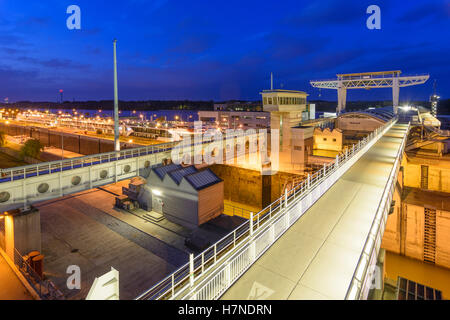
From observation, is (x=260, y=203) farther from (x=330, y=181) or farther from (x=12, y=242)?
(x=12, y=242)

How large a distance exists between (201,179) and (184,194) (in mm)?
2172

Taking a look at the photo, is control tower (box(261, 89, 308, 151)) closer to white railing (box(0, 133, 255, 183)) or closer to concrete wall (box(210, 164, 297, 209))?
white railing (box(0, 133, 255, 183))

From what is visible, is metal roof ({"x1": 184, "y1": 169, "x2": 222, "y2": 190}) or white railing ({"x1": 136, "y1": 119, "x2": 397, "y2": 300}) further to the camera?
metal roof ({"x1": 184, "y1": 169, "x2": 222, "y2": 190})

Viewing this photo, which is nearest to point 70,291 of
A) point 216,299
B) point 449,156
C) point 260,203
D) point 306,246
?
point 216,299

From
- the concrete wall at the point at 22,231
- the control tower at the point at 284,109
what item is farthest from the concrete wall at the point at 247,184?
the concrete wall at the point at 22,231

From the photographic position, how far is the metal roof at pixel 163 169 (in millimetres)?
23438

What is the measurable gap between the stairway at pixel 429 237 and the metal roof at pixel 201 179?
23.4 meters

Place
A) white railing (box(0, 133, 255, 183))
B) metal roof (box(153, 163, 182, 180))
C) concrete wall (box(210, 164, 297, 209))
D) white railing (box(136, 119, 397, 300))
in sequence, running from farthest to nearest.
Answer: concrete wall (box(210, 164, 297, 209)) < metal roof (box(153, 163, 182, 180)) < white railing (box(0, 133, 255, 183)) < white railing (box(136, 119, 397, 300))

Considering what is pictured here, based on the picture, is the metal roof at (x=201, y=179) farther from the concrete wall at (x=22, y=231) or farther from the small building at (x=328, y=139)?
the small building at (x=328, y=139)

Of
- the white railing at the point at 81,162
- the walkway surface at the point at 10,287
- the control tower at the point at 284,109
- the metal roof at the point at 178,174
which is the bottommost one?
the walkway surface at the point at 10,287

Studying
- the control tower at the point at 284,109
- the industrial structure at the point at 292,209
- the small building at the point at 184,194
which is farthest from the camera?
the control tower at the point at 284,109

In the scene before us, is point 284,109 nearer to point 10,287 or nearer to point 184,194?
point 184,194

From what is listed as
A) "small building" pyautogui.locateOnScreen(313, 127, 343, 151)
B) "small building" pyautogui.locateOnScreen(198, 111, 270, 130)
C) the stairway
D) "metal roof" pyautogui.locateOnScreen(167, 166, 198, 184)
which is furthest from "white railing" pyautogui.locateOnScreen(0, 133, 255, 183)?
"small building" pyautogui.locateOnScreen(198, 111, 270, 130)

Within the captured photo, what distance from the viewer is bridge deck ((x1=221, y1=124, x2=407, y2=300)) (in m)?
6.41
